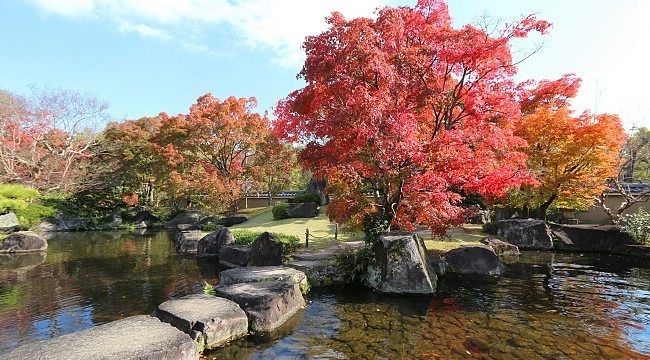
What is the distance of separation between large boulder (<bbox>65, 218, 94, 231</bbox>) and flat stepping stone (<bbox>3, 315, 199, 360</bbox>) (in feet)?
92.3

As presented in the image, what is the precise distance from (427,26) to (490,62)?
2.37 m

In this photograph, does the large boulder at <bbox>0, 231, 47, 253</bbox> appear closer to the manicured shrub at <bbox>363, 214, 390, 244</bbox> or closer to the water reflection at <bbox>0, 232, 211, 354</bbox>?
the water reflection at <bbox>0, 232, 211, 354</bbox>

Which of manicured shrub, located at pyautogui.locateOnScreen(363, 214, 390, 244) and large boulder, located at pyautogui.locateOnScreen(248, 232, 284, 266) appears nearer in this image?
manicured shrub, located at pyautogui.locateOnScreen(363, 214, 390, 244)

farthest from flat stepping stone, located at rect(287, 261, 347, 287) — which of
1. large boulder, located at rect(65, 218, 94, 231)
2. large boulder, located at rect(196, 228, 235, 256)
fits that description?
large boulder, located at rect(65, 218, 94, 231)

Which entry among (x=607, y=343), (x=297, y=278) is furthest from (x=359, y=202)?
(x=607, y=343)

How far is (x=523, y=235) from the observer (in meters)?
16.8

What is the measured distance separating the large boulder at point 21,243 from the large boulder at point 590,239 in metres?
25.4

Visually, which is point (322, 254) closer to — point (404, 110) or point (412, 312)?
point (412, 312)

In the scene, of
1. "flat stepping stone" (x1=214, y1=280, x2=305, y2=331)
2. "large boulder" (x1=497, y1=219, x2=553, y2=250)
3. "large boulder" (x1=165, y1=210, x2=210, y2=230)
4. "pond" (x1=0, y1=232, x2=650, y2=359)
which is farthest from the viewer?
"large boulder" (x1=165, y1=210, x2=210, y2=230)

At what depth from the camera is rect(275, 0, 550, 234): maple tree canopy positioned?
9555mm

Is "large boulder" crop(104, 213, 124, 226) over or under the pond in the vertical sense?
over

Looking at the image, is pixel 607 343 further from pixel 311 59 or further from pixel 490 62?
pixel 311 59

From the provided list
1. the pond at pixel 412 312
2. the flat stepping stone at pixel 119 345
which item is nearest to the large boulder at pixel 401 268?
the pond at pixel 412 312

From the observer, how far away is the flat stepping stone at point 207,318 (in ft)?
19.0
